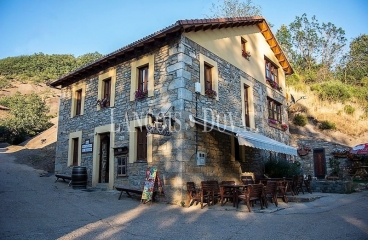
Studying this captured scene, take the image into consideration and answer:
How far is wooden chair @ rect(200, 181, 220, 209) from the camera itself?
8367 mm

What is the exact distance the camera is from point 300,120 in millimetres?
20406

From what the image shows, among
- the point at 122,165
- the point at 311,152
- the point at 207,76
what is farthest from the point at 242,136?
the point at 311,152

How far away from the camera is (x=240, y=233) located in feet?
17.6

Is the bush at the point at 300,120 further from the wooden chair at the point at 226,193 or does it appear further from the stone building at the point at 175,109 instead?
the wooden chair at the point at 226,193

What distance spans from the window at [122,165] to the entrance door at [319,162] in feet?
43.7

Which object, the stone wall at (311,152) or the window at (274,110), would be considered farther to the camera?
the stone wall at (311,152)

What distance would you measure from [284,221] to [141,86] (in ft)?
23.2

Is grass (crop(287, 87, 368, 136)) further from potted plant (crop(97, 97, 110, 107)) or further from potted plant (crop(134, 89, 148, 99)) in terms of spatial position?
potted plant (crop(97, 97, 110, 107))

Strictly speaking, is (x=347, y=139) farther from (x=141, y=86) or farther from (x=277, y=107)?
(x=141, y=86)

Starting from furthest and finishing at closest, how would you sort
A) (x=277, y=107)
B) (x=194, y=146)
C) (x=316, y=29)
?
(x=316, y=29) → (x=277, y=107) → (x=194, y=146)

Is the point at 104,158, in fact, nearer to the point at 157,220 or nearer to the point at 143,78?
the point at 143,78

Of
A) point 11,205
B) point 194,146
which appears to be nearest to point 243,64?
point 194,146

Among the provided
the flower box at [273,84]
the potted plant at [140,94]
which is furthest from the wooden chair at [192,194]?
the flower box at [273,84]

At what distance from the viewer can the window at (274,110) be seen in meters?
15.3
